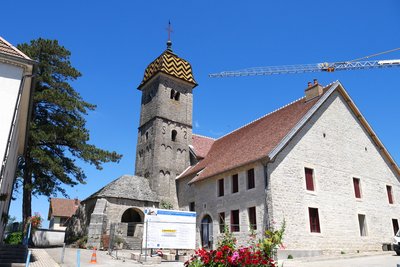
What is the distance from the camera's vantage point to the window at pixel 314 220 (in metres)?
18.8

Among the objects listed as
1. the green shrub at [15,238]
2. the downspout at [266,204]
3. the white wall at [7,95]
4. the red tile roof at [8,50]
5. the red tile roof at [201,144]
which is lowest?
the green shrub at [15,238]

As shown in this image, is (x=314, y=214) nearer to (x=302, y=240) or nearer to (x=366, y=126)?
(x=302, y=240)

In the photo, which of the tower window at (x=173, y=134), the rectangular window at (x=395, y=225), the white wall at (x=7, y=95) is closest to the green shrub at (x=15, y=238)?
the white wall at (x=7, y=95)

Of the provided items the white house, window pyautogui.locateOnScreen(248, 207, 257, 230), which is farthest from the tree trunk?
window pyautogui.locateOnScreen(248, 207, 257, 230)

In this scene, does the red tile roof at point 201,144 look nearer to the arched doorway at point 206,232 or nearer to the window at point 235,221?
the arched doorway at point 206,232

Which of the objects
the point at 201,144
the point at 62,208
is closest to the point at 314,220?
the point at 201,144

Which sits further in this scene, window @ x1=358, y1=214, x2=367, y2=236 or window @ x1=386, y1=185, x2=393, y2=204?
window @ x1=386, y1=185, x2=393, y2=204

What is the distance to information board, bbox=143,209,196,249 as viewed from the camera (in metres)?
15.7

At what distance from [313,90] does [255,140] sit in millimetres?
5467

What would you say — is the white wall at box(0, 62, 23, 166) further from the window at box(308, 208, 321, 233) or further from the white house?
the window at box(308, 208, 321, 233)

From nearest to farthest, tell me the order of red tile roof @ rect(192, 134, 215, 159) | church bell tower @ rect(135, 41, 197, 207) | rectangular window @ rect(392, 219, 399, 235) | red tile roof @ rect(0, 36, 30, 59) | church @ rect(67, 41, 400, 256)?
1. red tile roof @ rect(0, 36, 30, 59)
2. church @ rect(67, 41, 400, 256)
3. rectangular window @ rect(392, 219, 399, 235)
4. church bell tower @ rect(135, 41, 197, 207)
5. red tile roof @ rect(192, 134, 215, 159)

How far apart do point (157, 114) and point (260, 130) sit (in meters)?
11.9

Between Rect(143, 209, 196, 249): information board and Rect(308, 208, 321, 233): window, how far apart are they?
7172 mm

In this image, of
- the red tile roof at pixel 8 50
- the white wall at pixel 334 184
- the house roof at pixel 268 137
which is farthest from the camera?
the house roof at pixel 268 137
